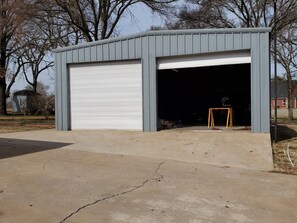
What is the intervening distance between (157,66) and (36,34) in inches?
811

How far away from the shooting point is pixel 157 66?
15008 mm

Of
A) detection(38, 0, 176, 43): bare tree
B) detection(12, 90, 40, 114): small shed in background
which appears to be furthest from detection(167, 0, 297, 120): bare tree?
detection(12, 90, 40, 114): small shed in background

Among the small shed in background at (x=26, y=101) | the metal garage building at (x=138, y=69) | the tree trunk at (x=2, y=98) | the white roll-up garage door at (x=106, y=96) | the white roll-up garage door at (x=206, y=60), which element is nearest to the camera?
the metal garage building at (x=138, y=69)

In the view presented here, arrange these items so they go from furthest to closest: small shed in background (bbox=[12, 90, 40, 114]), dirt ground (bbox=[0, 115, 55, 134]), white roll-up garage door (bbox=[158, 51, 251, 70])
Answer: small shed in background (bbox=[12, 90, 40, 114]) → dirt ground (bbox=[0, 115, 55, 134]) → white roll-up garage door (bbox=[158, 51, 251, 70])

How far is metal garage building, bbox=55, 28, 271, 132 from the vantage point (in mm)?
13352

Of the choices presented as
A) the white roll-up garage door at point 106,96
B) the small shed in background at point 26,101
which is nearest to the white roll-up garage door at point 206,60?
the white roll-up garage door at point 106,96

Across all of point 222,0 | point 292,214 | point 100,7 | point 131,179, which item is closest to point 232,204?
point 292,214

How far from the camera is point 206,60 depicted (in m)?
14.2

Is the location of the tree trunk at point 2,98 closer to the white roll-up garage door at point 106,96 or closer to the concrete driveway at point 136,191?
the white roll-up garage door at point 106,96

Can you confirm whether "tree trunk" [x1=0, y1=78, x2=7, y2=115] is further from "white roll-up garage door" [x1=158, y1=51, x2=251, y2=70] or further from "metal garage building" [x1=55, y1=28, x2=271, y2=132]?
"white roll-up garage door" [x1=158, y1=51, x2=251, y2=70]

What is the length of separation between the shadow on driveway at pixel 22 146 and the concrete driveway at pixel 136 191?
52cm

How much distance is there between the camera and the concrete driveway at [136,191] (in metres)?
4.80

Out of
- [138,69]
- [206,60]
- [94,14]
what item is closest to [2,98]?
[94,14]

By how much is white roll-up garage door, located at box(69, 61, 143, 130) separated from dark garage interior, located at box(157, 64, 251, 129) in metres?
5.87
